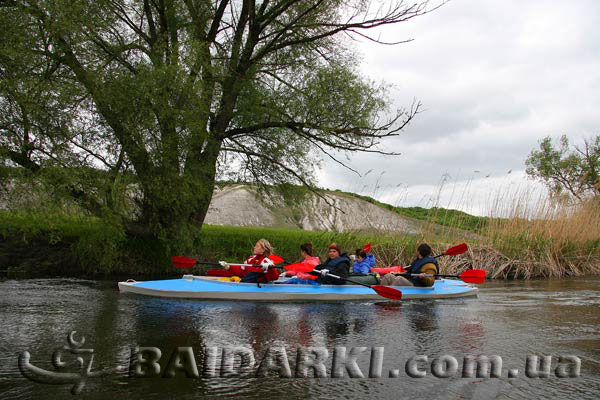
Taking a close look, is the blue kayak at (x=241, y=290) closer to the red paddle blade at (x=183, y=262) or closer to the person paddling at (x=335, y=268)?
the person paddling at (x=335, y=268)

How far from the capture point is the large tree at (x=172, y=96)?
9.68 m

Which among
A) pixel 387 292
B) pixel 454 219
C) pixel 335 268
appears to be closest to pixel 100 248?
pixel 335 268

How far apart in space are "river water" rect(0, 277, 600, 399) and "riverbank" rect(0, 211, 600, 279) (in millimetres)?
2234

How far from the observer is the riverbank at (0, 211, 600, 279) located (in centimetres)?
1211

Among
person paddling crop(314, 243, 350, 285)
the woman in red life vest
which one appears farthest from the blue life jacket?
the woman in red life vest

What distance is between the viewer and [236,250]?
1427 centimetres

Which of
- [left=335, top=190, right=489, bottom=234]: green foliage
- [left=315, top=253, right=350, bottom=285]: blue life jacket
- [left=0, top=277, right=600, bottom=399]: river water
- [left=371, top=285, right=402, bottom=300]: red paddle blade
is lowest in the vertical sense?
[left=0, top=277, right=600, bottom=399]: river water

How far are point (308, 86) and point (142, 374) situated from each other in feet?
31.1

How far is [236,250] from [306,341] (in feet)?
27.8

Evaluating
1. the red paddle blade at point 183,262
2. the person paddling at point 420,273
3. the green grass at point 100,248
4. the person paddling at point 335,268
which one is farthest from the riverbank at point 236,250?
the person paddling at point 335,268

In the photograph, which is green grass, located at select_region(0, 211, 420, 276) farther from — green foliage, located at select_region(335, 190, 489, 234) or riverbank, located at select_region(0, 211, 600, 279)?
green foliage, located at select_region(335, 190, 489, 234)

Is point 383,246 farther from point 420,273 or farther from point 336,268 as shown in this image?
point 336,268

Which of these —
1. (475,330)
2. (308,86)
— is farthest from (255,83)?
(475,330)

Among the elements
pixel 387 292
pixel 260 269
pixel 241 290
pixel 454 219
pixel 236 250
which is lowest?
pixel 241 290
